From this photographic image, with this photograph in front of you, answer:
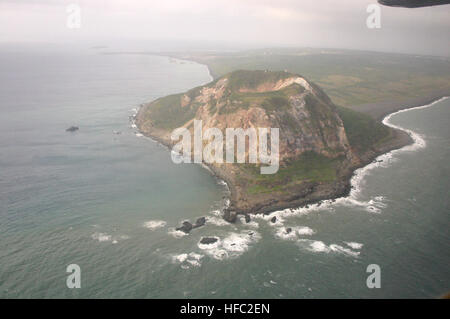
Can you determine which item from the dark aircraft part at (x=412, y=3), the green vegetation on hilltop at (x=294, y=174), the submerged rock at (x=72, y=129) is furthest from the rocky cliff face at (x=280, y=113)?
the dark aircraft part at (x=412, y=3)

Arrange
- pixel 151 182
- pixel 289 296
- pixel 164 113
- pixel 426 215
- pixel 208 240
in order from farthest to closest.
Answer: pixel 164 113 → pixel 151 182 → pixel 426 215 → pixel 208 240 → pixel 289 296

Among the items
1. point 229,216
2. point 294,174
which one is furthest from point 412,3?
point 294,174

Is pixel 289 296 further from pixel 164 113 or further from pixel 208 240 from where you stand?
pixel 164 113

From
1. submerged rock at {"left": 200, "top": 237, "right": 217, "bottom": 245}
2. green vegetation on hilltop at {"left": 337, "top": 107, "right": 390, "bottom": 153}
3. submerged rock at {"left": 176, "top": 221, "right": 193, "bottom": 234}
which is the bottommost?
submerged rock at {"left": 200, "top": 237, "right": 217, "bottom": 245}

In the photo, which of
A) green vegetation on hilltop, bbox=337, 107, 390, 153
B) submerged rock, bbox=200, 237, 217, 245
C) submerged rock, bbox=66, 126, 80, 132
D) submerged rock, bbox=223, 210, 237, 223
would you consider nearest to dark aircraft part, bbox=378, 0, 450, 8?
submerged rock, bbox=223, 210, 237, 223

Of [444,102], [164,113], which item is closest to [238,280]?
[164,113]

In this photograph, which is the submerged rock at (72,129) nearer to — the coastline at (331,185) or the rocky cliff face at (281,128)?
the coastline at (331,185)

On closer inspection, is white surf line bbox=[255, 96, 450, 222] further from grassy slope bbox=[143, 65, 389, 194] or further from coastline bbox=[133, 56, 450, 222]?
grassy slope bbox=[143, 65, 389, 194]
